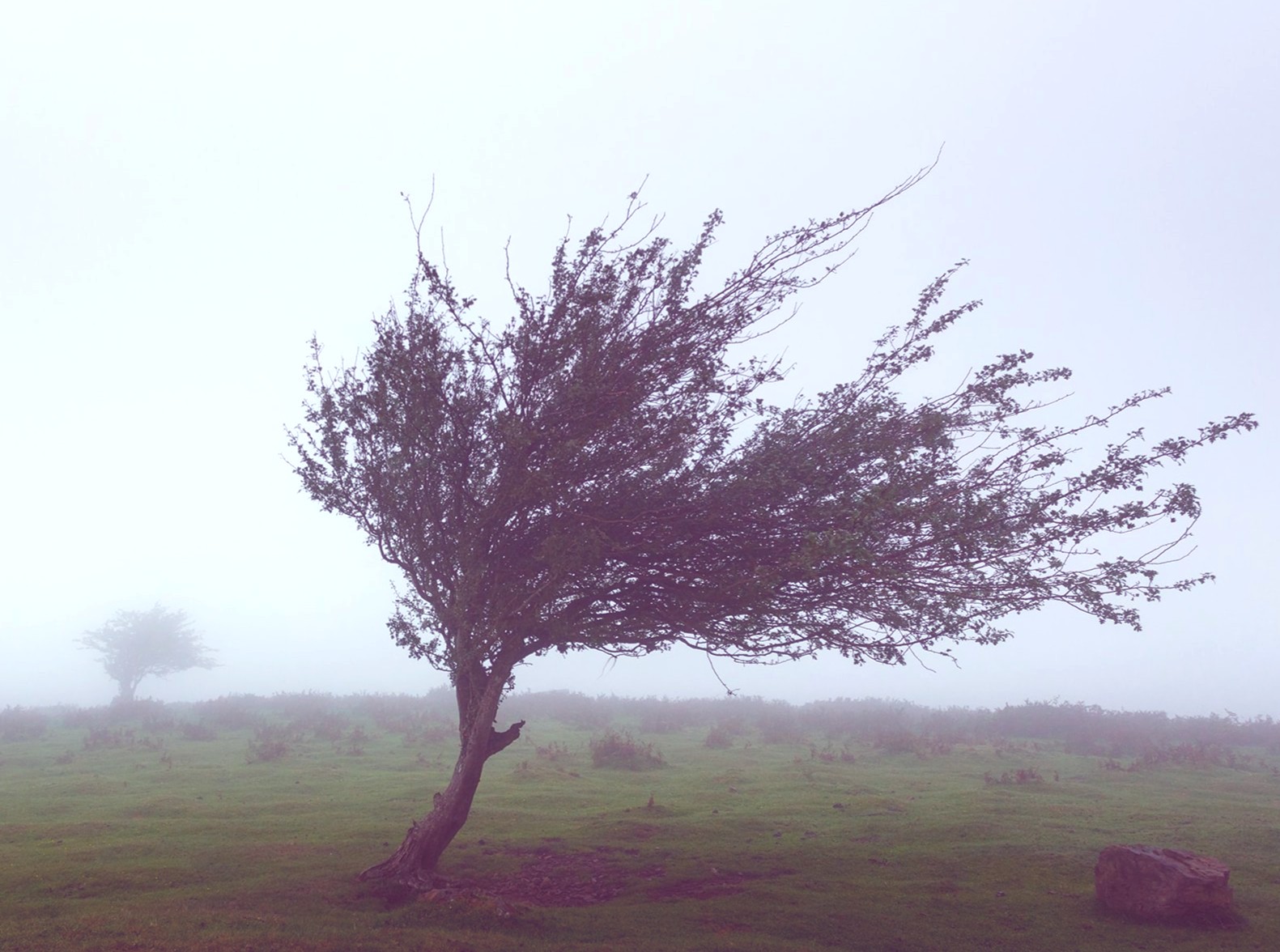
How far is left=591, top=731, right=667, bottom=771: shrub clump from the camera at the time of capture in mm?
35844

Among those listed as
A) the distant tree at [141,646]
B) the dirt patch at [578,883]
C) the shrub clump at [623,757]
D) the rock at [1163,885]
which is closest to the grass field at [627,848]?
the dirt patch at [578,883]

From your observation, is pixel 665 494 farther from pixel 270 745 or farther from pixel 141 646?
pixel 141 646

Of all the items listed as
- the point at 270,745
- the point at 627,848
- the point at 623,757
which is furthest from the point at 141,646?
the point at 627,848

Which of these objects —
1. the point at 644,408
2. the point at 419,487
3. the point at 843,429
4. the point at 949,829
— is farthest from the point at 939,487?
the point at 949,829

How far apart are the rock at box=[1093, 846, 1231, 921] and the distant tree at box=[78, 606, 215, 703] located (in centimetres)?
10498

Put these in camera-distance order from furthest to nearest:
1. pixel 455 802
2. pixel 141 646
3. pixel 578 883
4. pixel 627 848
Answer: pixel 141 646, pixel 627 848, pixel 578 883, pixel 455 802

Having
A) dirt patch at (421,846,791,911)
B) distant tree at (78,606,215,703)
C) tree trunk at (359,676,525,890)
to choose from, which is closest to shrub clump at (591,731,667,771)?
dirt patch at (421,846,791,911)

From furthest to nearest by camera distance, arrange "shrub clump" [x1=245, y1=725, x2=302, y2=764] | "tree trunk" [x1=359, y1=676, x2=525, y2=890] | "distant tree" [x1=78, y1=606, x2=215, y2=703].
A: 1. "distant tree" [x1=78, y1=606, x2=215, y2=703]
2. "shrub clump" [x1=245, y1=725, x2=302, y2=764]
3. "tree trunk" [x1=359, y1=676, x2=525, y2=890]

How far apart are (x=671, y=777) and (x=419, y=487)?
2154 centimetres

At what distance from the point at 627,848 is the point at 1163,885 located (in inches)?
435

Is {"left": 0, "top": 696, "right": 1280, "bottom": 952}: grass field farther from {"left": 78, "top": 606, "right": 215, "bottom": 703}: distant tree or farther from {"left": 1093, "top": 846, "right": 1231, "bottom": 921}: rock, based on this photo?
{"left": 78, "top": 606, "right": 215, "bottom": 703}: distant tree

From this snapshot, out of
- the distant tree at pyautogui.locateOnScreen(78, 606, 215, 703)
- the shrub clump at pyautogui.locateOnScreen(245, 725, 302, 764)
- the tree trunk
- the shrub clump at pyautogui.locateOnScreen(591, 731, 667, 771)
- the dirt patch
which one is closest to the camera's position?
the dirt patch

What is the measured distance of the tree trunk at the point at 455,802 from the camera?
636 inches

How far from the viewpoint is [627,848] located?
2022cm
